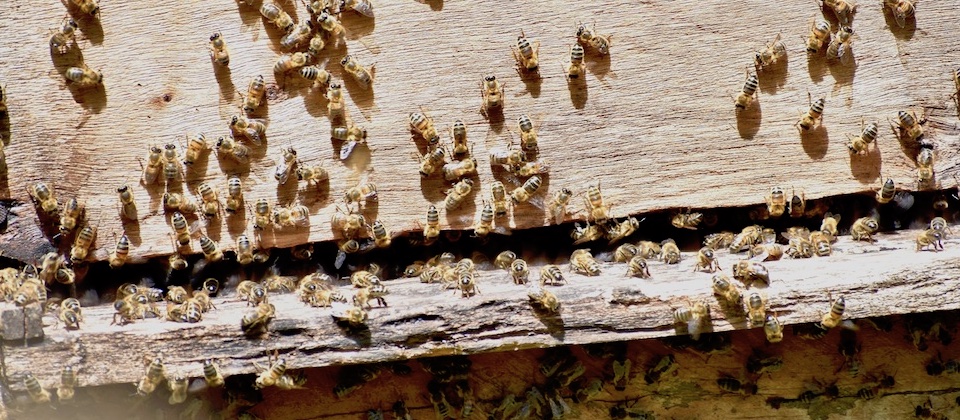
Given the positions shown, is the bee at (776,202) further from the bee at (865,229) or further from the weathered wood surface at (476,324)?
the weathered wood surface at (476,324)

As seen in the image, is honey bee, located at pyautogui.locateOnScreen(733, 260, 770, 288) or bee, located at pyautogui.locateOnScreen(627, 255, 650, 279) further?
bee, located at pyautogui.locateOnScreen(627, 255, 650, 279)

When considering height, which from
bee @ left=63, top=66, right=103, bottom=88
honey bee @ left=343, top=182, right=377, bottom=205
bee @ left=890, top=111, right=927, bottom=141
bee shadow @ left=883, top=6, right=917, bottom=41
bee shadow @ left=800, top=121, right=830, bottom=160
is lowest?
honey bee @ left=343, top=182, right=377, bottom=205

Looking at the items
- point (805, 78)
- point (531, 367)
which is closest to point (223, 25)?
point (531, 367)

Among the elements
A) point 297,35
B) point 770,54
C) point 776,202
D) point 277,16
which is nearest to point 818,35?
point 770,54

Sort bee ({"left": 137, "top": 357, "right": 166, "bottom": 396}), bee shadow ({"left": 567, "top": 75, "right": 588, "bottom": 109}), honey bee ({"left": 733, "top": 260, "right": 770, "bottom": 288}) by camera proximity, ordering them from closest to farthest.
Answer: bee ({"left": 137, "top": 357, "right": 166, "bottom": 396}), honey bee ({"left": 733, "top": 260, "right": 770, "bottom": 288}), bee shadow ({"left": 567, "top": 75, "right": 588, "bottom": 109})

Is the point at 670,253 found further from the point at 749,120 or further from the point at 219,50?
the point at 219,50

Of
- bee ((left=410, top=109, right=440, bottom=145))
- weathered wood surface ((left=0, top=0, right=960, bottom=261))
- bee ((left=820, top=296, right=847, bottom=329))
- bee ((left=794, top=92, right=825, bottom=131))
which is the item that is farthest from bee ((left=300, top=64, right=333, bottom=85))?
bee ((left=820, top=296, right=847, bottom=329))

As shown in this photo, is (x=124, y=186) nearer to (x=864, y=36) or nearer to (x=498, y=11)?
(x=498, y=11)

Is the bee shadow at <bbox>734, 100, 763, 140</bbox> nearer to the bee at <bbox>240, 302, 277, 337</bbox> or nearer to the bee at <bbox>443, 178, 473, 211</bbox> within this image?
the bee at <bbox>443, 178, 473, 211</bbox>

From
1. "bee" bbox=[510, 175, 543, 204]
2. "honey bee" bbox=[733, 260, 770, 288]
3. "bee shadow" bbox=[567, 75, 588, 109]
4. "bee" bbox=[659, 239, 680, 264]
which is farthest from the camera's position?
"bee shadow" bbox=[567, 75, 588, 109]
